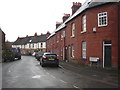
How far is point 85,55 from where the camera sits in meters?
21.5

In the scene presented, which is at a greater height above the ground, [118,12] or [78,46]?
[118,12]

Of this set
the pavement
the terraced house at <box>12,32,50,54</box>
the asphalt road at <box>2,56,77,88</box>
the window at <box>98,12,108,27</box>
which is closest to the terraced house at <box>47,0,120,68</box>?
the window at <box>98,12,108,27</box>

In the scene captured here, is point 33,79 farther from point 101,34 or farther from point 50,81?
point 101,34

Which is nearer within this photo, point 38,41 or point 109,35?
point 109,35

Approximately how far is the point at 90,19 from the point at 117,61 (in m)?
5.73

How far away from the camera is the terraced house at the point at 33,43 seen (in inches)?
3170

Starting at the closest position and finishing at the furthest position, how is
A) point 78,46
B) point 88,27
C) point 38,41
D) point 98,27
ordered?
1. point 98,27
2. point 88,27
3. point 78,46
4. point 38,41

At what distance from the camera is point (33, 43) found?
86938 millimetres

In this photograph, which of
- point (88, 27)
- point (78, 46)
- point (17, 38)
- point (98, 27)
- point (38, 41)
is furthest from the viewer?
point (17, 38)

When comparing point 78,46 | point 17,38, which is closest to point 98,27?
point 78,46

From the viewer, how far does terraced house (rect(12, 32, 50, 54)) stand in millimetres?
80506

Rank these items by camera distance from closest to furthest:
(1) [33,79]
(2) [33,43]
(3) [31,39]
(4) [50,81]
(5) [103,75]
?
(4) [50,81] → (1) [33,79] → (5) [103,75] → (2) [33,43] → (3) [31,39]

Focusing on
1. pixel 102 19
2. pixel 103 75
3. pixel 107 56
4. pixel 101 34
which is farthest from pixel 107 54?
pixel 103 75

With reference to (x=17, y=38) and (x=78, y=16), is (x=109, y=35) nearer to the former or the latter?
(x=78, y=16)
